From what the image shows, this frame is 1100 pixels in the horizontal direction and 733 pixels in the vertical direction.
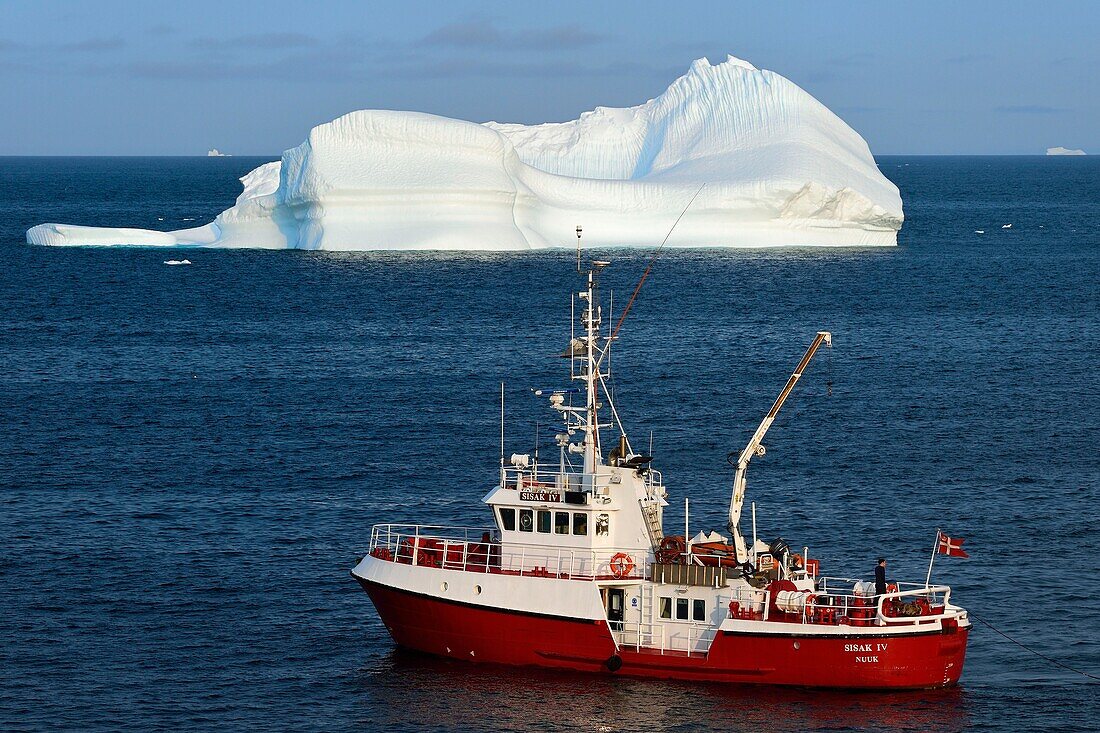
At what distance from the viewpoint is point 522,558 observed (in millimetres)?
32344

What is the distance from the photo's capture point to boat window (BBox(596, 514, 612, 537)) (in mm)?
31891

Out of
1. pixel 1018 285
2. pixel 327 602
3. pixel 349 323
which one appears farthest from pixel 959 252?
pixel 327 602

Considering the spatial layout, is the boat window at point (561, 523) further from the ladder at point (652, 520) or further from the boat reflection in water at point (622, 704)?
the boat reflection in water at point (622, 704)

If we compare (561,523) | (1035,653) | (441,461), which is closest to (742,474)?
(561,523)

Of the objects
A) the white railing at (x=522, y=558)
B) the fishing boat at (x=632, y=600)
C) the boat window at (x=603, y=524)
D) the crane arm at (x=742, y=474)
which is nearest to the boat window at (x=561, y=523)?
the fishing boat at (x=632, y=600)

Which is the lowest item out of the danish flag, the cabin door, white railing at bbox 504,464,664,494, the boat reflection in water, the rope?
the boat reflection in water

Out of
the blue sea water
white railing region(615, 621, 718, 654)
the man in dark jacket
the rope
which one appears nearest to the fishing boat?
white railing region(615, 621, 718, 654)

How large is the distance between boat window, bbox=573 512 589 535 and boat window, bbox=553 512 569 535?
0.55ft

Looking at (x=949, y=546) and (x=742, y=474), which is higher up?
(x=742, y=474)

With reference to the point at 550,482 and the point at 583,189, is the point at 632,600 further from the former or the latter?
the point at 583,189

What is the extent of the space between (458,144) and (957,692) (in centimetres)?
7323

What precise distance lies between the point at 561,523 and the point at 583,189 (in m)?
75.2

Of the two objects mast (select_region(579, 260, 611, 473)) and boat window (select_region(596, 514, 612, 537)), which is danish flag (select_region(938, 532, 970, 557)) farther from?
mast (select_region(579, 260, 611, 473))

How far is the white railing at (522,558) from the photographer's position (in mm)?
31688
